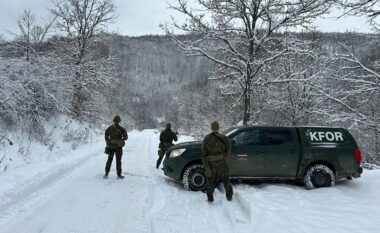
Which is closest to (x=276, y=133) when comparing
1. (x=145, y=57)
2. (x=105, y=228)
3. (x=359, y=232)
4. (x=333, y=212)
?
(x=333, y=212)

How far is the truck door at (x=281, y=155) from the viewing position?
10.3 metres

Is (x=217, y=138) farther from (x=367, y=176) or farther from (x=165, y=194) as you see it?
(x=367, y=176)

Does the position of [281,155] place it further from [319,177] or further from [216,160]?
[216,160]

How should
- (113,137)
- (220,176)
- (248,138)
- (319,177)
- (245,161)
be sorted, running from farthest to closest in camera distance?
(113,137), (248,138), (245,161), (319,177), (220,176)

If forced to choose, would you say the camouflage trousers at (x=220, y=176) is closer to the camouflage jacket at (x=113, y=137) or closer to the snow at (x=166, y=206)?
the snow at (x=166, y=206)

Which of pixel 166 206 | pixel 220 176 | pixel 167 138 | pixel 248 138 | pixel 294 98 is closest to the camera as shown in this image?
pixel 166 206

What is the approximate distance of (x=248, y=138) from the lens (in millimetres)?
10578

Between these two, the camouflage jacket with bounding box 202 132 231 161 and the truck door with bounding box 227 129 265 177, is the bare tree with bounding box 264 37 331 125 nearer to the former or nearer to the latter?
the truck door with bounding box 227 129 265 177

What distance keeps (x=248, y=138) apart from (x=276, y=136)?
31.0 inches

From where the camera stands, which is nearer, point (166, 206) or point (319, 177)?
point (166, 206)

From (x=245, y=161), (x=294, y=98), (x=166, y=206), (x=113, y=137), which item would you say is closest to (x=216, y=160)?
(x=166, y=206)

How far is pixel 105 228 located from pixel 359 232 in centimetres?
413

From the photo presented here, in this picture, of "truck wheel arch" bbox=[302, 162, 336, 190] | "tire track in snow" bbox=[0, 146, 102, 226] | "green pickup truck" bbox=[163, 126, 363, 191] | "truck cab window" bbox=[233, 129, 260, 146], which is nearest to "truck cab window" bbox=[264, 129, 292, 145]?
"green pickup truck" bbox=[163, 126, 363, 191]

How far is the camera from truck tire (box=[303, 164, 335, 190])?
402 inches
